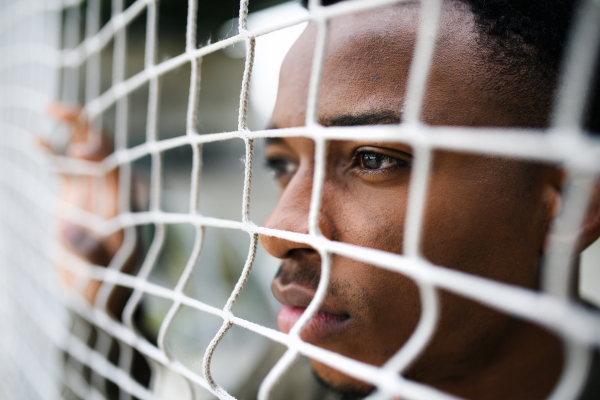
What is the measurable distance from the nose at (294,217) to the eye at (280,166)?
0.20m

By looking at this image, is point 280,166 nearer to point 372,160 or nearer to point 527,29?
point 372,160

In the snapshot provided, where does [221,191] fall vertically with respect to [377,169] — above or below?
above

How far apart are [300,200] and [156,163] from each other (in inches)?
13.1

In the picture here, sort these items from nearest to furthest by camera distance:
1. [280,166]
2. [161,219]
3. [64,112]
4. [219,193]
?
1. [161,219]
2. [280,166]
3. [64,112]
4. [219,193]

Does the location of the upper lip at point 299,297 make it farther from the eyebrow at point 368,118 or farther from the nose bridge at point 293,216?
the eyebrow at point 368,118

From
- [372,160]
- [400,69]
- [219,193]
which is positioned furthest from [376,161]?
[219,193]

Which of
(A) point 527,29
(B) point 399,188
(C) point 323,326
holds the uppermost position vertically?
(A) point 527,29

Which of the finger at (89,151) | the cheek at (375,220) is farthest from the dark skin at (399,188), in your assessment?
the finger at (89,151)

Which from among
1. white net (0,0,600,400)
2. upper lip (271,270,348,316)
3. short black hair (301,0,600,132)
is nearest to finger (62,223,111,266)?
white net (0,0,600,400)

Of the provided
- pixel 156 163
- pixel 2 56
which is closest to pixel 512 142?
pixel 156 163

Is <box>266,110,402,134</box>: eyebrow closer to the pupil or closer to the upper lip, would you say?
the pupil

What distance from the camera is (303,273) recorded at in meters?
0.54

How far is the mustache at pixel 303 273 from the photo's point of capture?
0.52 metres

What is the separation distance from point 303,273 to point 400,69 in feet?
1.05
